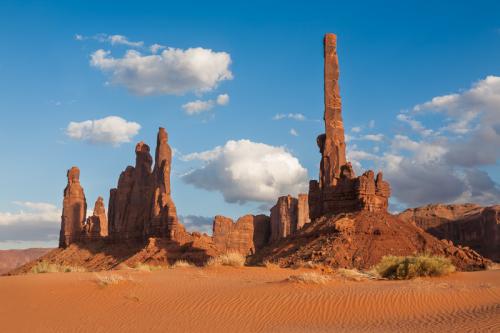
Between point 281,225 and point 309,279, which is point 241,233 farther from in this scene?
point 309,279

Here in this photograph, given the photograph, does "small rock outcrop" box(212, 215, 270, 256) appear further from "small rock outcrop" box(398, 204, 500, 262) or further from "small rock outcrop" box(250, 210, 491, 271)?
"small rock outcrop" box(250, 210, 491, 271)

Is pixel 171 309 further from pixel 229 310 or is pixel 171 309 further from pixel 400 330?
pixel 400 330

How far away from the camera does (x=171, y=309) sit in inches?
513

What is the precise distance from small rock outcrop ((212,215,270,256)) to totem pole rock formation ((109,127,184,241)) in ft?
42.8

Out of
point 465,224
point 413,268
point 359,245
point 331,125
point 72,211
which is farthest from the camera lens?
point 465,224

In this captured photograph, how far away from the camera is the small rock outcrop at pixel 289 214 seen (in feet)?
258

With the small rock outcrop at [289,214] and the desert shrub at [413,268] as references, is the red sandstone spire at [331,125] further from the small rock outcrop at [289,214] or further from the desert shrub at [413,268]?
the small rock outcrop at [289,214]

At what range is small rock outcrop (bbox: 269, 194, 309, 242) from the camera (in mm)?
78625

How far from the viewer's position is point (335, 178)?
4531cm

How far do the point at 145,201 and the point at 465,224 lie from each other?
43681 mm

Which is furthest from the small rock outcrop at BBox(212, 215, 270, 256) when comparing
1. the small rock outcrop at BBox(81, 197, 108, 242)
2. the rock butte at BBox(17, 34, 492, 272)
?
the small rock outcrop at BBox(81, 197, 108, 242)

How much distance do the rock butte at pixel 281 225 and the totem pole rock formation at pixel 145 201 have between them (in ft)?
0.41

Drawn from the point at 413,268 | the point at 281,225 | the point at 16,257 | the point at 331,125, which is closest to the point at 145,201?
the point at 281,225

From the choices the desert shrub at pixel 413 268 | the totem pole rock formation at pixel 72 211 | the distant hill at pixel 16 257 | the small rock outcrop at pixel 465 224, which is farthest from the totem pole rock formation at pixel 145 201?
the distant hill at pixel 16 257
